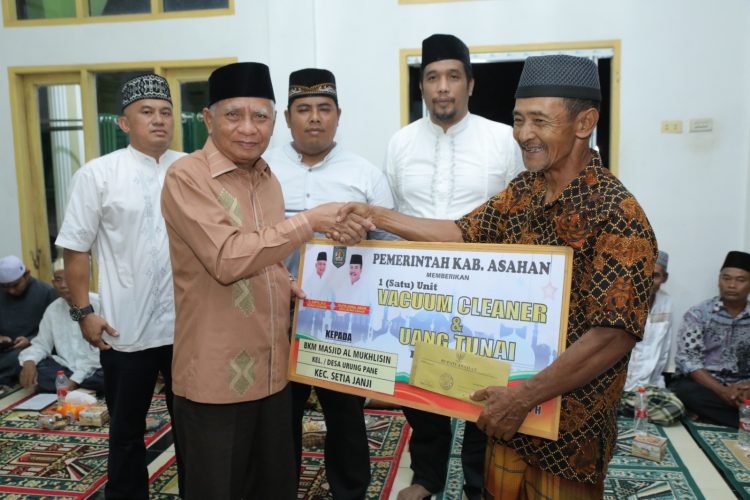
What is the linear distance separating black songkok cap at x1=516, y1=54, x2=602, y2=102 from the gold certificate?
2.65 ft

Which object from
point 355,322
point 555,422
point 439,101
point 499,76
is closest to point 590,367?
point 555,422

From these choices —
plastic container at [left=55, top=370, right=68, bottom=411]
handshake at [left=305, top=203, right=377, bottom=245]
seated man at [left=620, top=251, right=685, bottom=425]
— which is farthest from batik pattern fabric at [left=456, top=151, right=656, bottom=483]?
plastic container at [left=55, top=370, right=68, bottom=411]

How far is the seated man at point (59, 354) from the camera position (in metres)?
5.10

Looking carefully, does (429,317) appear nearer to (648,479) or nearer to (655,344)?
(648,479)

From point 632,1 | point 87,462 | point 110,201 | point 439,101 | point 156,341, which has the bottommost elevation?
point 87,462

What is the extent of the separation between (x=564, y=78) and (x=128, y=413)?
2348 mm

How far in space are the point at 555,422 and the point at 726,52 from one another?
443 cm

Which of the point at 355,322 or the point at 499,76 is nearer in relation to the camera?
the point at 355,322

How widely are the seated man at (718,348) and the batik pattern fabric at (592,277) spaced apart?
3.04 m

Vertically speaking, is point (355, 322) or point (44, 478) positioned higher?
point (355, 322)

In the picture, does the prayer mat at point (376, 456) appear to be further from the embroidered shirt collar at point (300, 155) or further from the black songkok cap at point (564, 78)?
the black songkok cap at point (564, 78)

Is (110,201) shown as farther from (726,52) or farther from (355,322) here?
(726,52)

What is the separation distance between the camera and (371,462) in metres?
3.75

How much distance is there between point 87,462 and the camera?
3795mm
